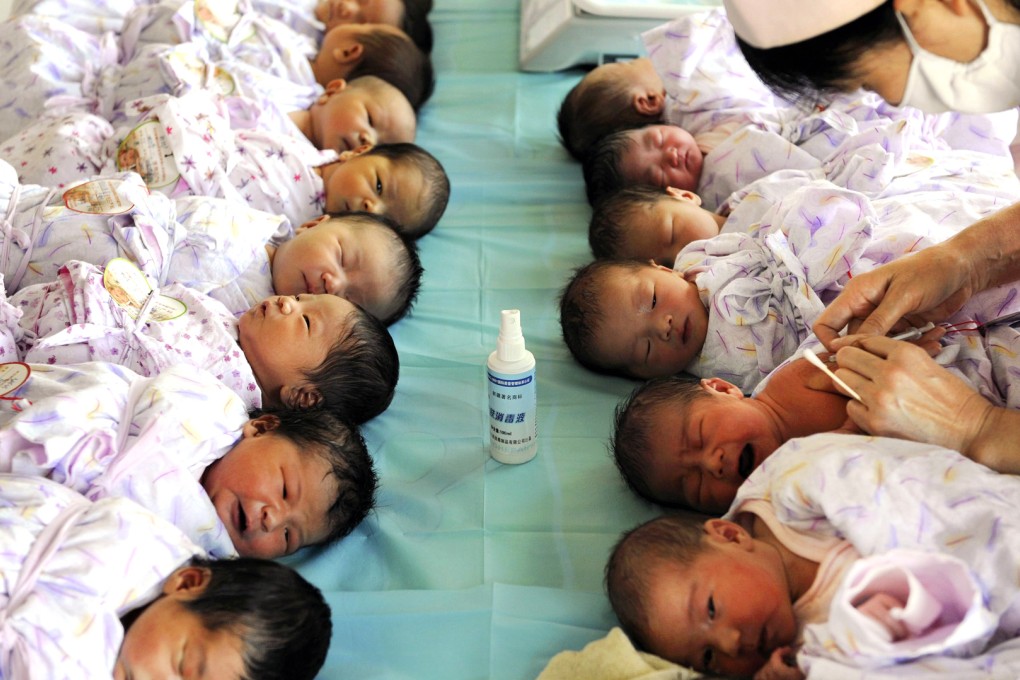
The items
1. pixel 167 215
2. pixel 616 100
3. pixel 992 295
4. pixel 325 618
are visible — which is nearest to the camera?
pixel 325 618

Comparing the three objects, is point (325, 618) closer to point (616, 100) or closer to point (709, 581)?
point (709, 581)

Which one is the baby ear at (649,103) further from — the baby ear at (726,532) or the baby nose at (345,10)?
the baby ear at (726,532)

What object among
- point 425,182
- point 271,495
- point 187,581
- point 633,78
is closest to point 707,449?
point 271,495

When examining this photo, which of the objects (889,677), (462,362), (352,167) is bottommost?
(462,362)

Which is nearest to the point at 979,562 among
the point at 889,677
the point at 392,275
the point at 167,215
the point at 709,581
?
the point at 889,677

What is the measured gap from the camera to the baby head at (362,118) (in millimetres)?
2881

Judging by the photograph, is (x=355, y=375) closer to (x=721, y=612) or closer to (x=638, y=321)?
(x=638, y=321)

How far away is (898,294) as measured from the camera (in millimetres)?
1587

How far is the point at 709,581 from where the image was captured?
1.33m

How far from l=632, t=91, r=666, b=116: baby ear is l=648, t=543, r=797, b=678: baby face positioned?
1.81m

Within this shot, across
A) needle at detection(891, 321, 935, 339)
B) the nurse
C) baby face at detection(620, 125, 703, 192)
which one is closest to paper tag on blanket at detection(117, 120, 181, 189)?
baby face at detection(620, 125, 703, 192)

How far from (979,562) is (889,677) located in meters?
0.22

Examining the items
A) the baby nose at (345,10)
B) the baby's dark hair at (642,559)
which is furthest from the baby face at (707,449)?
the baby nose at (345,10)

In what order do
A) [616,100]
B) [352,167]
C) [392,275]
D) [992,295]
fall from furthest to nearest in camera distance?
[616,100] < [352,167] < [392,275] < [992,295]
